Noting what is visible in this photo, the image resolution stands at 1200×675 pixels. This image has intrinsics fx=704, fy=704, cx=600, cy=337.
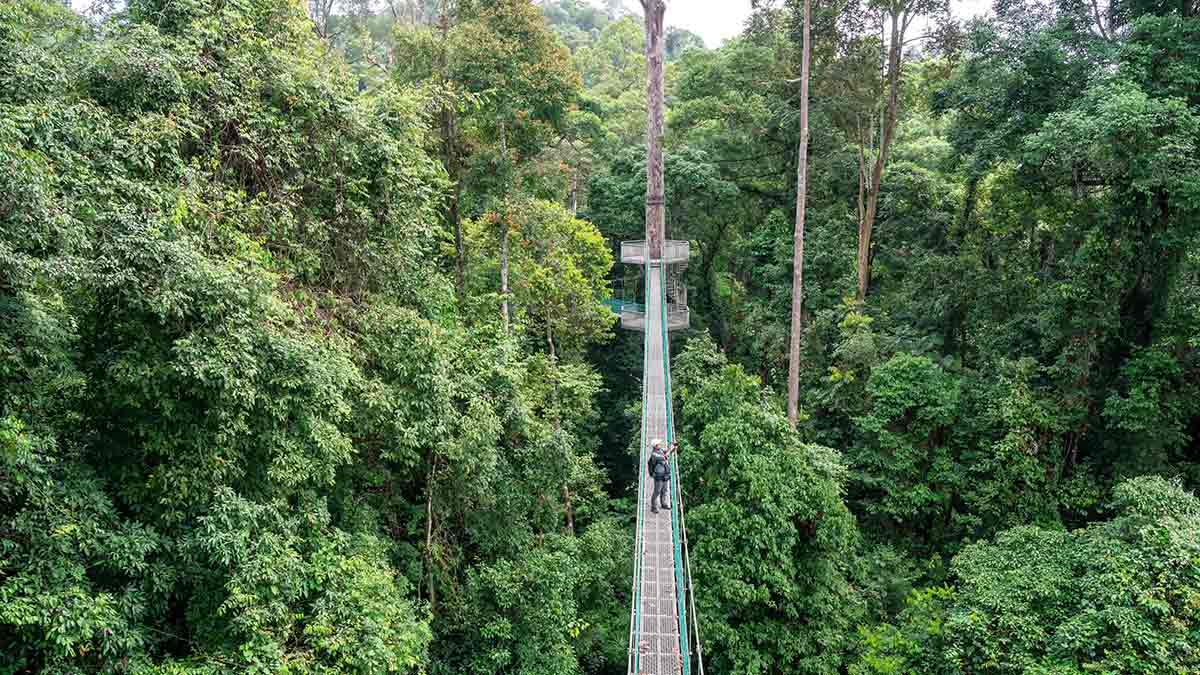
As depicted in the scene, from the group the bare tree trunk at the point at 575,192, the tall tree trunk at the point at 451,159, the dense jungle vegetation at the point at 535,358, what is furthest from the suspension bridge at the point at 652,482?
the bare tree trunk at the point at 575,192

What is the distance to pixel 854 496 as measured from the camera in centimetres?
946

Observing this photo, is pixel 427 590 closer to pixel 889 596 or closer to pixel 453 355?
pixel 453 355

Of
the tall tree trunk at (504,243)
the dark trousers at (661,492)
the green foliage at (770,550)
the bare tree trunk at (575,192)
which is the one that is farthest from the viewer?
the bare tree trunk at (575,192)

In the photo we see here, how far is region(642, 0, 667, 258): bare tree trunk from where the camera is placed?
9.85 meters

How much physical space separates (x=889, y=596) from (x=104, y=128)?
8.58m

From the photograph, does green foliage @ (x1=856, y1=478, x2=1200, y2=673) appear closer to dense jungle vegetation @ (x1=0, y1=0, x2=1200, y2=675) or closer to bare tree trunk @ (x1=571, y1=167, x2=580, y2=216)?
dense jungle vegetation @ (x1=0, y1=0, x2=1200, y2=675)

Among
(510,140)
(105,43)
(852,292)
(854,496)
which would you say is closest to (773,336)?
(852,292)

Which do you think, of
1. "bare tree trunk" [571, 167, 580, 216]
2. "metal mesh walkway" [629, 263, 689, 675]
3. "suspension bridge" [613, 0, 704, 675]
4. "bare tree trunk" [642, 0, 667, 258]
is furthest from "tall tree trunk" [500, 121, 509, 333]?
"bare tree trunk" [571, 167, 580, 216]

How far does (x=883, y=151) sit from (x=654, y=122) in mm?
3739

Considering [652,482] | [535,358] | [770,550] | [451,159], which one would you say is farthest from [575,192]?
[770,550]

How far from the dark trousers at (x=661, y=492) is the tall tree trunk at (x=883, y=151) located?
5.92 metres

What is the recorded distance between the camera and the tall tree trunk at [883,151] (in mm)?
10672

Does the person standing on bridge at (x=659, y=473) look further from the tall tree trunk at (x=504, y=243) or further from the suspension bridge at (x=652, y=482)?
the tall tree trunk at (x=504, y=243)

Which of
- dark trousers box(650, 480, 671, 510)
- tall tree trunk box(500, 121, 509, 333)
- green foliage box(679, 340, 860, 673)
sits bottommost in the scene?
green foliage box(679, 340, 860, 673)
